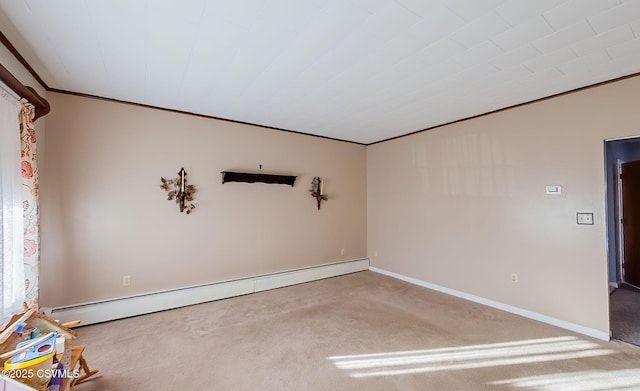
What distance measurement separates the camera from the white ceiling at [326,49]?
1.73m

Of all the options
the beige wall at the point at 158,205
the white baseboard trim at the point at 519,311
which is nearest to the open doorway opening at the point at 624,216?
the white baseboard trim at the point at 519,311

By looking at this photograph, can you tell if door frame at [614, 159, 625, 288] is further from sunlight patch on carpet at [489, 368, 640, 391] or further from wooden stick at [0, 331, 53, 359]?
wooden stick at [0, 331, 53, 359]

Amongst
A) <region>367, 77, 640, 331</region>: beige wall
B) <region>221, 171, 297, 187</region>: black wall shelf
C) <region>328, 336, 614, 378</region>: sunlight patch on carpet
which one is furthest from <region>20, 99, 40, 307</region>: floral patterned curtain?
<region>367, 77, 640, 331</region>: beige wall

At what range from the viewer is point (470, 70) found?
2.51 meters

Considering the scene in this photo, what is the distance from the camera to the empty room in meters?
1.93

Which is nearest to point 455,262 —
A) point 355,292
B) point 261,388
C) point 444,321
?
point 444,321

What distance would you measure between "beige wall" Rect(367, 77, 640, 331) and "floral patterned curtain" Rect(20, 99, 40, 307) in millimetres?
4823

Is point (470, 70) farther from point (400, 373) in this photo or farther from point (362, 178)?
point (362, 178)

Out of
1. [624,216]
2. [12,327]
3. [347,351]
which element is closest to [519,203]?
[624,216]

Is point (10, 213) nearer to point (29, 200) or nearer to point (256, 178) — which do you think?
point (29, 200)

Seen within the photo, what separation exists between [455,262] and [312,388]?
3.00 meters

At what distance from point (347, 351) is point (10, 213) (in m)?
3.02

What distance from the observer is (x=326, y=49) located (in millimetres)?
2168

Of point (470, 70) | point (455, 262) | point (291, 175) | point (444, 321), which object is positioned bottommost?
point (444, 321)
